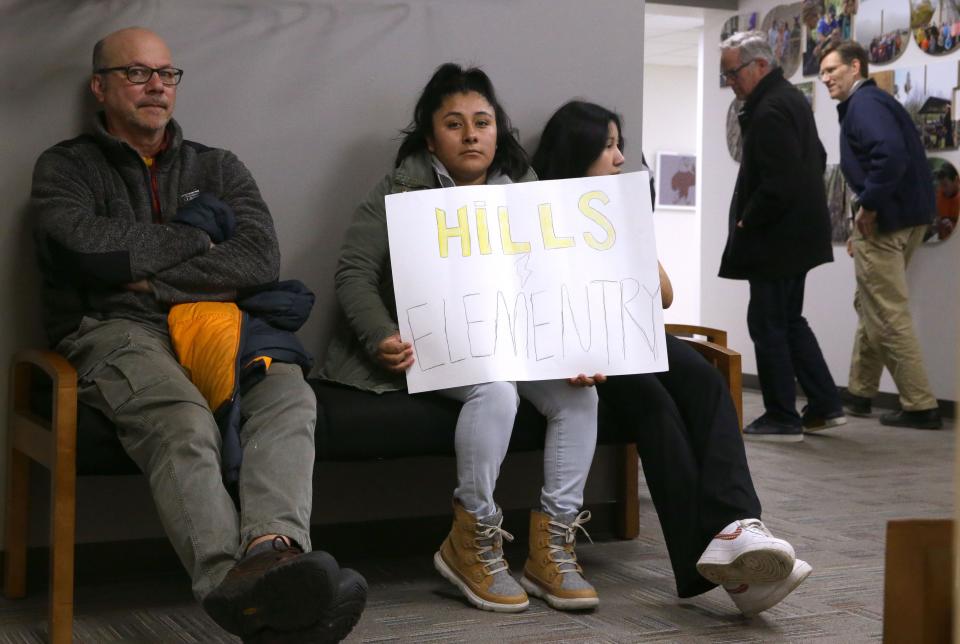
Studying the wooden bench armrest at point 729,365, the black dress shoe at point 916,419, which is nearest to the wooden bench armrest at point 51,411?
the wooden bench armrest at point 729,365

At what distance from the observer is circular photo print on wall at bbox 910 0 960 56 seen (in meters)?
5.68

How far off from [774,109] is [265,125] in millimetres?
2564

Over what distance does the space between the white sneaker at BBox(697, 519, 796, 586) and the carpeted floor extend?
117mm

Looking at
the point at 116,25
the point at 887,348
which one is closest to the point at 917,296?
the point at 887,348

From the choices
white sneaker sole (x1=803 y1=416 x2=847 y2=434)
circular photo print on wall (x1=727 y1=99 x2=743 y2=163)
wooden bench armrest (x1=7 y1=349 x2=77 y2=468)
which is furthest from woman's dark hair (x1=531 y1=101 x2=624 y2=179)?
circular photo print on wall (x1=727 y1=99 x2=743 y2=163)

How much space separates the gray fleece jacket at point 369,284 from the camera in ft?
8.59

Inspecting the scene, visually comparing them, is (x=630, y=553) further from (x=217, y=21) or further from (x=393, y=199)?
(x=217, y=21)

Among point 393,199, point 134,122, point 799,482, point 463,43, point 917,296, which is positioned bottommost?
point 799,482

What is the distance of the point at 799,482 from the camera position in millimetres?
4047

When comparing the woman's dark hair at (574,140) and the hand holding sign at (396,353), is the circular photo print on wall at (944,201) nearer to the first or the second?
the woman's dark hair at (574,140)

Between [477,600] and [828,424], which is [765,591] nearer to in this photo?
[477,600]

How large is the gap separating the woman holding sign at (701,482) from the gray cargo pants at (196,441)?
738mm

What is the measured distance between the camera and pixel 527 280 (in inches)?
102

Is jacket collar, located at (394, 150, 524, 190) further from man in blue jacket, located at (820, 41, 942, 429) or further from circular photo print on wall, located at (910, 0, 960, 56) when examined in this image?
circular photo print on wall, located at (910, 0, 960, 56)
